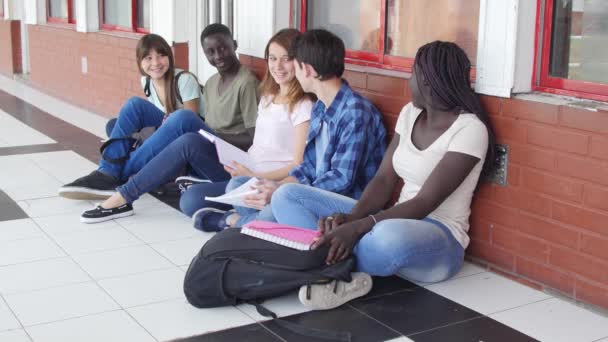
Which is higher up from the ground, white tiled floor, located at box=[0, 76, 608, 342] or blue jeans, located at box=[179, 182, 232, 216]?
blue jeans, located at box=[179, 182, 232, 216]

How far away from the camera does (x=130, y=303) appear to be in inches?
119

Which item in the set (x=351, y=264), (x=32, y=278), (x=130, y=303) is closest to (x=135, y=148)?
(x=32, y=278)

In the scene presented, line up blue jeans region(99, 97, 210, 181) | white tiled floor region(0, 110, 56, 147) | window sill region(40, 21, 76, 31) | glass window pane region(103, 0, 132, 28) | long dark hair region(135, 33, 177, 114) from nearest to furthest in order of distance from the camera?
blue jeans region(99, 97, 210, 181), long dark hair region(135, 33, 177, 114), white tiled floor region(0, 110, 56, 147), glass window pane region(103, 0, 132, 28), window sill region(40, 21, 76, 31)

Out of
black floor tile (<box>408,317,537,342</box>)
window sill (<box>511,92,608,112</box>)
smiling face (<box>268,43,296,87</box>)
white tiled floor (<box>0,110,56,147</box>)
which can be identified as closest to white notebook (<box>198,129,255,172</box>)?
smiling face (<box>268,43,296,87</box>)

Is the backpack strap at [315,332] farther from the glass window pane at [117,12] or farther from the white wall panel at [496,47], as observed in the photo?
the glass window pane at [117,12]

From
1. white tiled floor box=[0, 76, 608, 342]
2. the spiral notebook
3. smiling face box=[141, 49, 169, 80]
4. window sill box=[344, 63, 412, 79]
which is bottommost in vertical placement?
white tiled floor box=[0, 76, 608, 342]

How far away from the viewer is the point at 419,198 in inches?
117

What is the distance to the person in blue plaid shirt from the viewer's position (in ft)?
11.0

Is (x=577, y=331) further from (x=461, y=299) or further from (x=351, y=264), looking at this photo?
(x=351, y=264)

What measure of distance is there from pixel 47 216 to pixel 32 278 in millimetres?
968

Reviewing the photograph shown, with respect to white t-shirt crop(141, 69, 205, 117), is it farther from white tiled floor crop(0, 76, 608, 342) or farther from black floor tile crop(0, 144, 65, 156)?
black floor tile crop(0, 144, 65, 156)

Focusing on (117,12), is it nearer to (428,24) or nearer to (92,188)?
(92,188)

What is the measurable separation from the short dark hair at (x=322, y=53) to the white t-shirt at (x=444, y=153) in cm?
35

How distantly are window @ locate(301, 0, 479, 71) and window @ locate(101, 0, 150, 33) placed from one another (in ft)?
8.74
